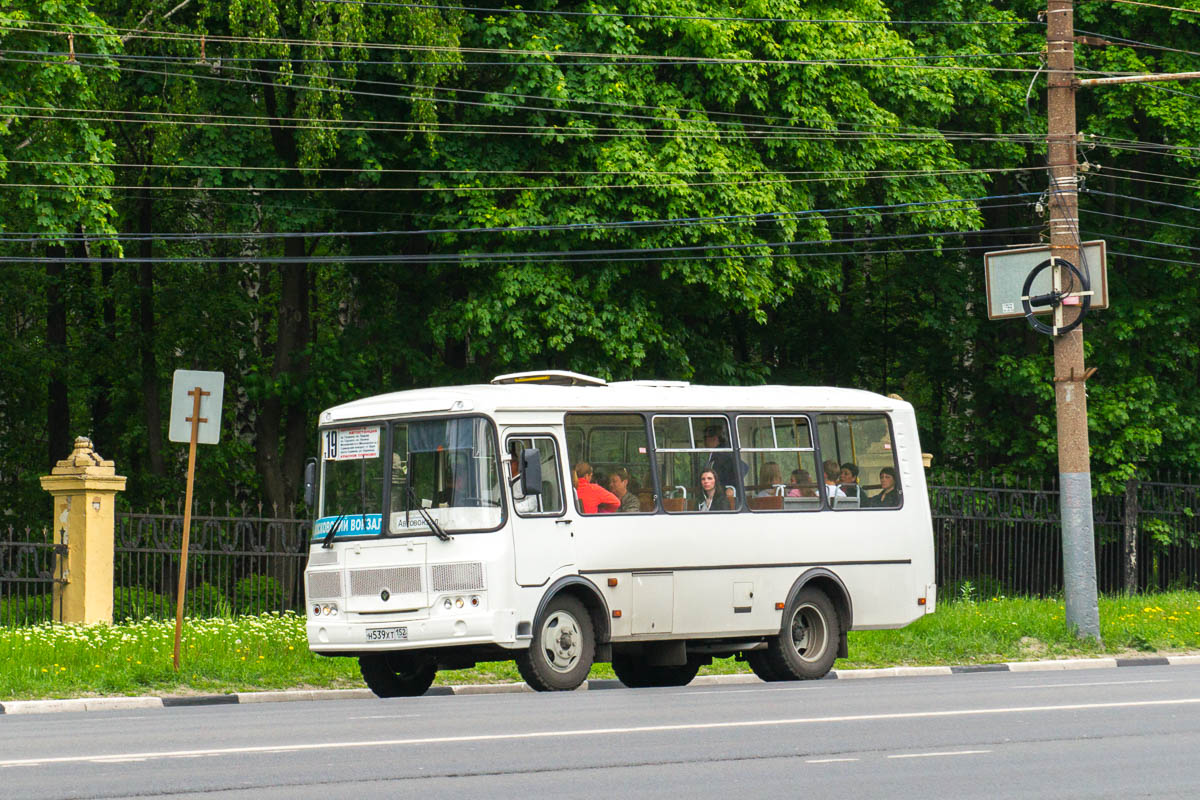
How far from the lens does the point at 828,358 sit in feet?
141

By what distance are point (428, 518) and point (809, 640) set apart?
4741 millimetres

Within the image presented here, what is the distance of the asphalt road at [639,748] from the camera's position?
9.00 metres

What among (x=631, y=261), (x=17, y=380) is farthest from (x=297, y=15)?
(x=17, y=380)


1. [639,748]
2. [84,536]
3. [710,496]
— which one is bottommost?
[639,748]

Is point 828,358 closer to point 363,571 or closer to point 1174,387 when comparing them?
point 1174,387

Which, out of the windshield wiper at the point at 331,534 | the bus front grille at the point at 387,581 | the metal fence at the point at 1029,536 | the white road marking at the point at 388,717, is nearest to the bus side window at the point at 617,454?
the bus front grille at the point at 387,581

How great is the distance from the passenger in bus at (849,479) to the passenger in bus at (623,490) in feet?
9.33

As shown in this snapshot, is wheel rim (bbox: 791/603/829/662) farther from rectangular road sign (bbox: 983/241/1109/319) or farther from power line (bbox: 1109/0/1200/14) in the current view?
power line (bbox: 1109/0/1200/14)

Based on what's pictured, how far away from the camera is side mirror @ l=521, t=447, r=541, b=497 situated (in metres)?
16.4

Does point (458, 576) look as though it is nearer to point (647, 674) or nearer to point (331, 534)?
point (331, 534)

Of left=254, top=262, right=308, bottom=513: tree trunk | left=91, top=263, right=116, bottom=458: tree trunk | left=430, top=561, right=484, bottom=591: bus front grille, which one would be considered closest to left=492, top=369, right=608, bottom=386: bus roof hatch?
left=430, top=561, right=484, bottom=591: bus front grille

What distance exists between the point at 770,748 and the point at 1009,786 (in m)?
1.91

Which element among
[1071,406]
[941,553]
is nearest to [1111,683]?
[1071,406]

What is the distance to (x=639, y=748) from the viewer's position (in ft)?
34.9
